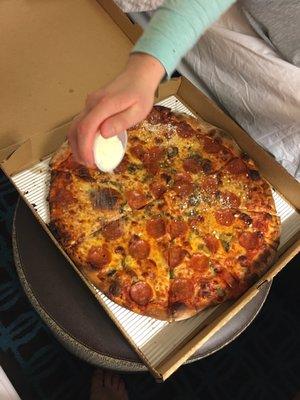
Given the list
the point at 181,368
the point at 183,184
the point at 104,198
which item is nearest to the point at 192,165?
the point at 183,184

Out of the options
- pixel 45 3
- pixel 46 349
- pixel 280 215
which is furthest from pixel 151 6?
pixel 46 349

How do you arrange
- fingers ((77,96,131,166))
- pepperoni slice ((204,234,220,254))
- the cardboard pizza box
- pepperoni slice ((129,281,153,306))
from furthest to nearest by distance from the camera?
the cardboard pizza box, pepperoni slice ((204,234,220,254)), pepperoni slice ((129,281,153,306)), fingers ((77,96,131,166))

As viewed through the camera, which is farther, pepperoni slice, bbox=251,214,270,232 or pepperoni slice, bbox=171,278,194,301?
pepperoni slice, bbox=251,214,270,232

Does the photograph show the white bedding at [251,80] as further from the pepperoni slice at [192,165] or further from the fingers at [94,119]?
the fingers at [94,119]

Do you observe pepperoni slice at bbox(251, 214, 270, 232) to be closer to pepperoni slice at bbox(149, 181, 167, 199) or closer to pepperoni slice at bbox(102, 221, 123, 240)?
pepperoni slice at bbox(149, 181, 167, 199)

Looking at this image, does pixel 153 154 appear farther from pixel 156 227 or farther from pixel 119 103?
pixel 119 103

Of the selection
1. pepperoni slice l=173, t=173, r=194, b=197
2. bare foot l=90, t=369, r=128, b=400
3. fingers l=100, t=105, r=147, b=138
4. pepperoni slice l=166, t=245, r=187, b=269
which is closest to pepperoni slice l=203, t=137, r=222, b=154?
pepperoni slice l=173, t=173, r=194, b=197

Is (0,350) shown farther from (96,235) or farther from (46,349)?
(96,235)

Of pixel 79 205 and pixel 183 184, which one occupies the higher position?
pixel 79 205
